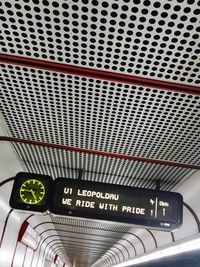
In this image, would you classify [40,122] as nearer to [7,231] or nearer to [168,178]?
[168,178]

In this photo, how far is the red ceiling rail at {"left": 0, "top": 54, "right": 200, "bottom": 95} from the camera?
2232mm

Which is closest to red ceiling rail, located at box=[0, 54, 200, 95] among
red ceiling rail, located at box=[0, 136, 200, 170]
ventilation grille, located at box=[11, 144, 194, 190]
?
red ceiling rail, located at box=[0, 136, 200, 170]

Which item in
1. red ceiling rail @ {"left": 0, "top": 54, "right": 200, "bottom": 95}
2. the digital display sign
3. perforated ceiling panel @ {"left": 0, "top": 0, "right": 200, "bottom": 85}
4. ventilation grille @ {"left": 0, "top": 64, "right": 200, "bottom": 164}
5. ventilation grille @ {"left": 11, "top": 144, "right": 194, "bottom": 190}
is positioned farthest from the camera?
ventilation grille @ {"left": 11, "top": 144, "right": 194, "bottom": 190}

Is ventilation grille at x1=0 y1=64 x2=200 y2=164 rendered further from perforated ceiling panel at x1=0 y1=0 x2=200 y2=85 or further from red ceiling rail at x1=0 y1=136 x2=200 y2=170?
perforated ceiling panel at x1=0 y1=0 x2=200 y2=85

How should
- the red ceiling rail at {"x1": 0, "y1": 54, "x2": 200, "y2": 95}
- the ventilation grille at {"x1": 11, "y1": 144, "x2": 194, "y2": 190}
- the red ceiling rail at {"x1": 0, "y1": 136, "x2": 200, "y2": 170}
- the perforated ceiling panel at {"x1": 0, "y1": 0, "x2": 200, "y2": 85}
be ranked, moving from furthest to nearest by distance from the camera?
the ventilation grille at {"x1": 11, "y1": 144, "x2": 194, "y2": 190} → the red ceiling rail at {"x1": 0, "y1": 136, "x2": 200, "y2": 170} → the red ceiling rail at {"x1": 0, "y1": 54, "x2": 200, "y2": 95} → the perforated ceiling panel at {"x1": 0, "y1": 0, "x2": 200, "y2": 85}

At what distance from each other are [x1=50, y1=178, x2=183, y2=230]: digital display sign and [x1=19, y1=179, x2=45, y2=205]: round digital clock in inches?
6.7

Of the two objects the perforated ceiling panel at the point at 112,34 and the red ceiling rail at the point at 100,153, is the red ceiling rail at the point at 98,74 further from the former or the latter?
the red ceiling rail at the point at 100,153

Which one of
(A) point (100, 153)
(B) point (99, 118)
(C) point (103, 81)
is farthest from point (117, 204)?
(C) point (103, 81)

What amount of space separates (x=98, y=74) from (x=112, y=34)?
417 millimetres

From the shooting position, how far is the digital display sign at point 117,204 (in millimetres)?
3383

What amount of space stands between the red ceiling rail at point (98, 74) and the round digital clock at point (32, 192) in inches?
71.1

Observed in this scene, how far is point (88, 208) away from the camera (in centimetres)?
341

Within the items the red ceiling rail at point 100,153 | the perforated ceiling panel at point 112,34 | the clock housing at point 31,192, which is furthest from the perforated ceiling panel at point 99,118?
Result: the clock housing at point 31,192

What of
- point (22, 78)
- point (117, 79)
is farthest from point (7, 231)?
point (117, 79)
